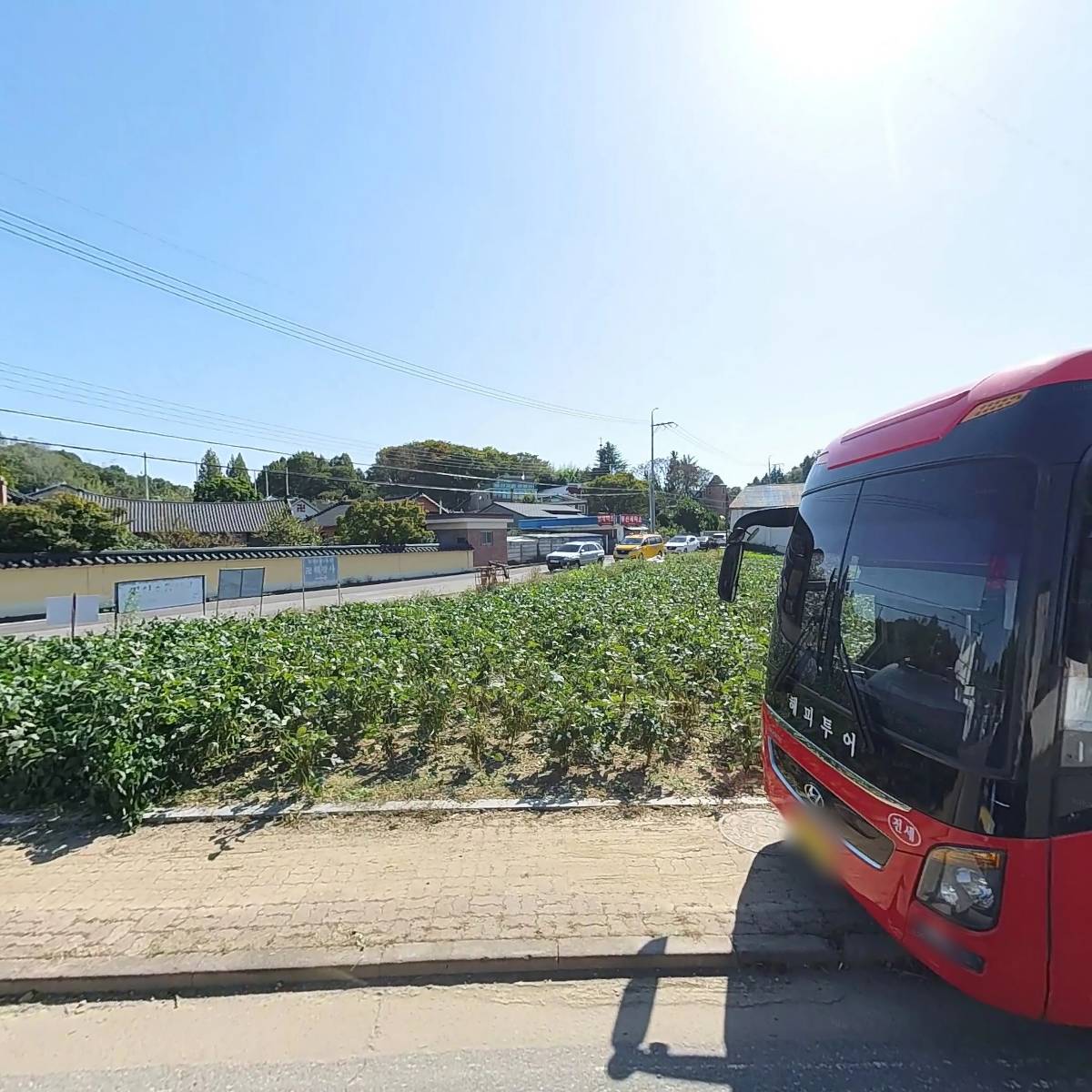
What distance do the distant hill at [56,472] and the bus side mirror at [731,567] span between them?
208 feet

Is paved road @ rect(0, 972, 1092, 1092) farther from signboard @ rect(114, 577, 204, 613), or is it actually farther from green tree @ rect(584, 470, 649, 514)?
green tree @ rect(584, 470, 649, 514)

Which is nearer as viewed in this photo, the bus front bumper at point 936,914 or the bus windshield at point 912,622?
the bus front bumper at point 936,914

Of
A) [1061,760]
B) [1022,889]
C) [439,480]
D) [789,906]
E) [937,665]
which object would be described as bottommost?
[789,906]

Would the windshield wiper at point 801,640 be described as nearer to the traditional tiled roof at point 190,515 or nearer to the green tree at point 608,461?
the traditional tiled roof at point 190,515

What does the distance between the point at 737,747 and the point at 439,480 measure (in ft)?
244

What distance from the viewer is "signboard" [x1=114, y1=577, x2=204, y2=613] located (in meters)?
10.2

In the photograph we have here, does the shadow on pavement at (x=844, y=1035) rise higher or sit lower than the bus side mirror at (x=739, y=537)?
lower

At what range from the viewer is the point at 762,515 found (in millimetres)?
3643

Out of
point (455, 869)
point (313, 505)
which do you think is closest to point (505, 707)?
point (455, 869)

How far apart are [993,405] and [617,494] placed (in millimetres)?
81160

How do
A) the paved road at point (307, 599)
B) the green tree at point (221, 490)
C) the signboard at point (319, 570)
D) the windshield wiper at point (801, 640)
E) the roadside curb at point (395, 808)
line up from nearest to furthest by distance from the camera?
the windshield wiper at point (801, 640)
the roadside curb at point (395, 808)
the paved road at point (307, 599)
the signboard at point (319, 570)
the green tree at point (221, 490)

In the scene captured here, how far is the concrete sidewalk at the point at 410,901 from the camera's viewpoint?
2.73 meters

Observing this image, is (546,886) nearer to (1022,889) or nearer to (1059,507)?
(1022,889)

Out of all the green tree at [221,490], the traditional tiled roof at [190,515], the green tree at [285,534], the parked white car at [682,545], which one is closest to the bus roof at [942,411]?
the green tree at [285,534]
